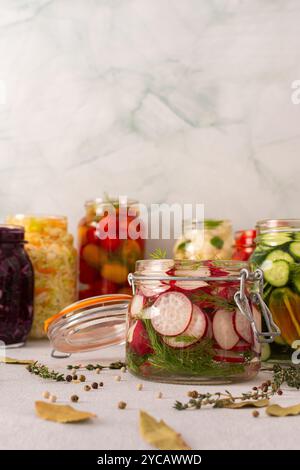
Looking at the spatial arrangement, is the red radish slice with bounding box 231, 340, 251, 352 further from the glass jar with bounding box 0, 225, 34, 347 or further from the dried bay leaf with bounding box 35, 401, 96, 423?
the glass jar with bounding box 0, 225, 34, 347

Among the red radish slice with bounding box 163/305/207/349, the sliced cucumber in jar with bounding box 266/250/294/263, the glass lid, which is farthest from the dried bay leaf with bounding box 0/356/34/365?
the sliced cucumber in jar with bounding box 266/250/294/263

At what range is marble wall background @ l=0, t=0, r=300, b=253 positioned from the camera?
1.71 metres

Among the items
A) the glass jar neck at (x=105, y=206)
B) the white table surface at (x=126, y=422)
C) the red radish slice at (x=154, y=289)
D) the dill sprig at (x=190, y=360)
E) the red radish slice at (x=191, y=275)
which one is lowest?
the white table surface at (x=126, y=422)

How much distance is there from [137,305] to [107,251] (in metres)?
0.59

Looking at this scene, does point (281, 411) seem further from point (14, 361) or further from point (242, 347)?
point (14, 361)

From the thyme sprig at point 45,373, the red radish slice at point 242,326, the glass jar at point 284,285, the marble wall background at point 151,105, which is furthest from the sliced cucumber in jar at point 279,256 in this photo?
the marble wall background at point 151,105

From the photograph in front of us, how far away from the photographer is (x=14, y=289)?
4.48 ft

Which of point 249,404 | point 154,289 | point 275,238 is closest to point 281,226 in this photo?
point 275,238

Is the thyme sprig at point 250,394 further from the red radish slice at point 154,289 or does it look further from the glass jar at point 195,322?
the red radish slice at point 154,289

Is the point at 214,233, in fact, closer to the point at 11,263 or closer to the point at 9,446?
the point at 11,263

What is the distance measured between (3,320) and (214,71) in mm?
866

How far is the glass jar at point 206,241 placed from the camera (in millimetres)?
1493

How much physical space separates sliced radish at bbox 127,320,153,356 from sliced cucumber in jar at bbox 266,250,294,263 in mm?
244

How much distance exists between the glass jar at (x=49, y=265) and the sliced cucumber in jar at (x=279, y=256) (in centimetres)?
61
